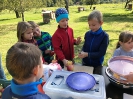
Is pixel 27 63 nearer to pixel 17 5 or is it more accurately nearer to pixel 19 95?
pixel 19 95

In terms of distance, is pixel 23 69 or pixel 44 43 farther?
→ pixel 44 43

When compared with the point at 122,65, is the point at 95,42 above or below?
above

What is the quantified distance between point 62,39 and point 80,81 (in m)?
1.01

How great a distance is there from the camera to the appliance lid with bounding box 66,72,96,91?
1.38 m

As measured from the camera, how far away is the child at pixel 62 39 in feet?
7.41

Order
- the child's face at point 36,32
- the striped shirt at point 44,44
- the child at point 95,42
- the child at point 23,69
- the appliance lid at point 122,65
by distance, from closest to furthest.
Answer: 1. the child at point 23,69
2. the appliance lid at point 122,65
3. the child at point 95,42
4. the child's face at point 36,32
5. the striped shirt at point 44,44

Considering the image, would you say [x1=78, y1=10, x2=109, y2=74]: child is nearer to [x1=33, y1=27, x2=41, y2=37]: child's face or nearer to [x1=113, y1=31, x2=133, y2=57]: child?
[x1=113, y1=31, x2=133, y2=57]: child

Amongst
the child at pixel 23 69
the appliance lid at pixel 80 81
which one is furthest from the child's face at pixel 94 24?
the child at pixel 23 69

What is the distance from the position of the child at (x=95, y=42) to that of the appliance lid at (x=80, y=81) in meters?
0.52

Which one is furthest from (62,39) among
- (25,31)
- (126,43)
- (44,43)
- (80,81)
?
(80,81)

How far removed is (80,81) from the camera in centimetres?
149

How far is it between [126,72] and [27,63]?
3.11 feet

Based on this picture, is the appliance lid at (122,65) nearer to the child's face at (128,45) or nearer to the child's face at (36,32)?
the child's face at (128,45)

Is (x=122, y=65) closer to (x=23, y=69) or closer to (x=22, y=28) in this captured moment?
(x=23, y=69)
